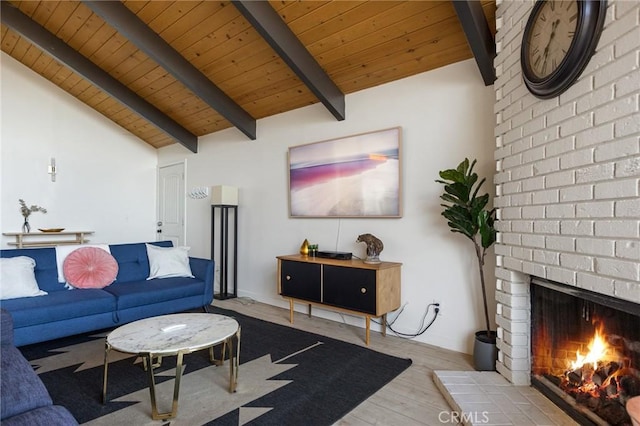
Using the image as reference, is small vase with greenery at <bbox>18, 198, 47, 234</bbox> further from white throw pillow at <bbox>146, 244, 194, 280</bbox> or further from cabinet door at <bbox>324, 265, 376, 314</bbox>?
cabinet door at <bbox>324, 265, 376, 314</bbox>

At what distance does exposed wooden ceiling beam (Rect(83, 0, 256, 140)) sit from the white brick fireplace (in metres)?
2.97

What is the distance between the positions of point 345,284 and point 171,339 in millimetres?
1526

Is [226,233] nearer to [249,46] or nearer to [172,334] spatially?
[249,46]

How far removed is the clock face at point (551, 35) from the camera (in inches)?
64.6

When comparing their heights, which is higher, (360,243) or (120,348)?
(360,243)

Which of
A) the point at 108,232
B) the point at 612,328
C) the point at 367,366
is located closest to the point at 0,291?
the point at 367,366

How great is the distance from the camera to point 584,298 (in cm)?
166

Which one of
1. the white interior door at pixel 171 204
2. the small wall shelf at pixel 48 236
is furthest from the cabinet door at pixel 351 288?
the small wall shelf at pixel 48 236

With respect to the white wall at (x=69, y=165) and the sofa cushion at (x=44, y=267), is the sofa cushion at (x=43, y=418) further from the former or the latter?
the white wall at (x=69, y=165)

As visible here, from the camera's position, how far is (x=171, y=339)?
1.93 m

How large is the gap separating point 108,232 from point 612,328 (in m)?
6.34

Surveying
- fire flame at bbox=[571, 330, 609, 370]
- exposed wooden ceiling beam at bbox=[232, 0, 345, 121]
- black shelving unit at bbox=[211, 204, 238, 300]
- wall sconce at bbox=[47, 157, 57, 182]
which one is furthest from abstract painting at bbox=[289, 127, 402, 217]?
wall sconce at bbox=[47, 157, 57, 182]

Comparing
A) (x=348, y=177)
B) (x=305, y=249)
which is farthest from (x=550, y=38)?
Result: (x=305, y=249)

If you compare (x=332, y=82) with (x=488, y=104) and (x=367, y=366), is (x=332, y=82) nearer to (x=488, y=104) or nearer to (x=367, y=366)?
(x=488, y=104)
